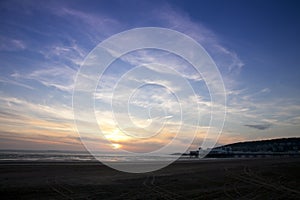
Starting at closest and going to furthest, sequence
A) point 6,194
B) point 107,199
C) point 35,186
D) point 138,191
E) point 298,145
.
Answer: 1. point 107,199
2. point 6,194
3. point 138,191
4. point 35,186
5. point 298,145

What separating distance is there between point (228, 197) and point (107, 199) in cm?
559

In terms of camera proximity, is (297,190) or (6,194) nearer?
(6,194)

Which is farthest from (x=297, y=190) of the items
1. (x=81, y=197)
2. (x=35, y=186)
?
(x=35, y=186)

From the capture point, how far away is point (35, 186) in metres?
14.2

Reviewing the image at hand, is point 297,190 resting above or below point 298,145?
below

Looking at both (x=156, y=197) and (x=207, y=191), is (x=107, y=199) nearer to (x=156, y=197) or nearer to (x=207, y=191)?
(x=156, y=197)

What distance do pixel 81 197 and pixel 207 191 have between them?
6.47m

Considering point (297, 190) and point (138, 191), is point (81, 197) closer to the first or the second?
point (138, 191)

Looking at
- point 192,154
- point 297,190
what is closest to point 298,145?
point 192,154

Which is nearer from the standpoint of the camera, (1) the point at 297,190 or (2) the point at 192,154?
(1) the point at 297,190

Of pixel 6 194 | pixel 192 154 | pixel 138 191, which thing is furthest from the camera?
pixel 192 154

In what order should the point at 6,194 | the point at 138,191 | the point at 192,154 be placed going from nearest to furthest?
the point at 6,194 → the point at 138,191 → the point at 192,154

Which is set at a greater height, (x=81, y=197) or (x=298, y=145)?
(x=298, y=145)

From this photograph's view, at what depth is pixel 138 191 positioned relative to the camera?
12844 millimetres
